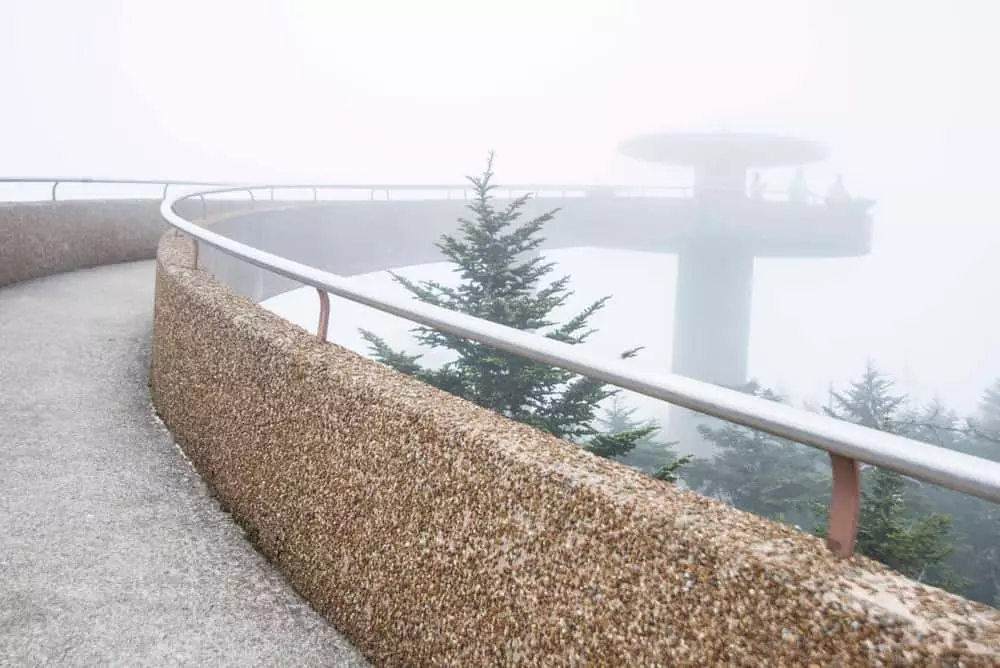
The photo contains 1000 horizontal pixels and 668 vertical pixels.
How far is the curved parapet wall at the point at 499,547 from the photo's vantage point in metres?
1.43

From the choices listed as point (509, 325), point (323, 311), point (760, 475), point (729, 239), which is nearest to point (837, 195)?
point (729, 239)

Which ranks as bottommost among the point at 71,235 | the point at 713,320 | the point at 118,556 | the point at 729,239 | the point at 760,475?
the point at 760,475

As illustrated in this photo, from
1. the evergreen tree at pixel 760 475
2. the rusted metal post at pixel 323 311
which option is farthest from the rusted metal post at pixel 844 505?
the evergreen tree at pixel 760 475

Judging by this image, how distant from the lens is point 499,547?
6.75 ft

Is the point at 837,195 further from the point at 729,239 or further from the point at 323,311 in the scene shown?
the point at 323,311

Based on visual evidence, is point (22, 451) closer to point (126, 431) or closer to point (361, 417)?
point (126, 431)

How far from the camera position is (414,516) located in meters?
2.37

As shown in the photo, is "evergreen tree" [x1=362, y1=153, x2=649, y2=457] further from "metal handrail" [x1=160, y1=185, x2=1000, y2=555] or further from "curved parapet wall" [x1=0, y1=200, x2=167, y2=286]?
"metal handrail" [x1=160, y1=185, x2=1000, y2=555]

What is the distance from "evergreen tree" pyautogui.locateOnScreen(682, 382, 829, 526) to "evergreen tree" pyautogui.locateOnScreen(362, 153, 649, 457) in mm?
13087

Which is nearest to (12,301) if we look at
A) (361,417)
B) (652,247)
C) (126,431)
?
(126,431)

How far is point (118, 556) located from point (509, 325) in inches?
332

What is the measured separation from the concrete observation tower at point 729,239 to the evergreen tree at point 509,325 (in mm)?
36057

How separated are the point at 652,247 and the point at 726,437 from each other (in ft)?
76.3

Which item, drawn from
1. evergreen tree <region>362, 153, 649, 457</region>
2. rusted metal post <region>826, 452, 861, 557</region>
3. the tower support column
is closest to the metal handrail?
rusted metal post <region>826, 452, 861, 557</region>
